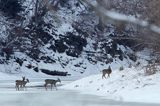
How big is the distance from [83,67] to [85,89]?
19.8m

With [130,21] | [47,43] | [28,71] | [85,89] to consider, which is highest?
[47,43]

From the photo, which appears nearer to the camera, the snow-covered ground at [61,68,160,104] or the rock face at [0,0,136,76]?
the snow-covered ground at [61,68,160,104]

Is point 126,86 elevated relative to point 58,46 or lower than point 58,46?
lower

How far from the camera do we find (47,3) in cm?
300

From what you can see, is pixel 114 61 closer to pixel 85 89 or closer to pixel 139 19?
pixel 85 89

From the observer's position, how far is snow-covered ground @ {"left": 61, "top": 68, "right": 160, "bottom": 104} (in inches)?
752

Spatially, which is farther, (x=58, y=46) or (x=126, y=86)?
(x=58, y=46)

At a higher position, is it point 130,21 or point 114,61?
point 114,61

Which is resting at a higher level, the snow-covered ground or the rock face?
the rock face

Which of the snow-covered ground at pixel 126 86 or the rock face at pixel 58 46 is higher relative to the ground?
the rock face at pixel 58 46

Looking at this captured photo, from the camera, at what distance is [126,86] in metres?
21.6

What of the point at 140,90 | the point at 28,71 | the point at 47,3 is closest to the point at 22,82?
the point at 140,90

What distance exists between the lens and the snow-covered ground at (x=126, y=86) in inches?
752

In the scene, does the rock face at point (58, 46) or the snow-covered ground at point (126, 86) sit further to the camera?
the rock face at point (58, 46)
